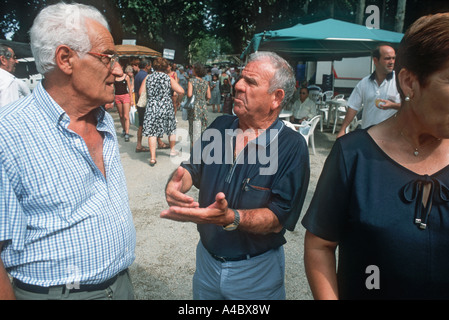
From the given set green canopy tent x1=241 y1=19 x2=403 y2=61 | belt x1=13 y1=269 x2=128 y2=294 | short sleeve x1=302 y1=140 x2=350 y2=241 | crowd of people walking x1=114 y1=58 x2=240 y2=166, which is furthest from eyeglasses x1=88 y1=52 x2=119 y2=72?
green canopy tent x1=241 y1=19 x2=403 y2=61

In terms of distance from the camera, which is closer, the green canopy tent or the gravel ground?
the gravel ground

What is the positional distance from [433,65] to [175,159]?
248 inches

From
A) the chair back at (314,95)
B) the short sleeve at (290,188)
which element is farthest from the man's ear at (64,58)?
the chair back at (314,95)

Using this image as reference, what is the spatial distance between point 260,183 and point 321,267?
532 mm

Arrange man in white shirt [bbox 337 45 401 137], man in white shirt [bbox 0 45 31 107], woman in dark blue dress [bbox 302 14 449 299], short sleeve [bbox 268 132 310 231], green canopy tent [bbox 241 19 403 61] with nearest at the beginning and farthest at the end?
1. woman in dark blue dress [bbox 302 14 449 299]
2. short sleeve [bbox 268 132 310 231]
3. man in white shirt [bbox 337 45 401 137]
4. man in white shirt [bbox 0 45 31 107]
5. green canopy tent [bbox 241 19 403 61]

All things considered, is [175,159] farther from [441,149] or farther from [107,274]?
[441,149]

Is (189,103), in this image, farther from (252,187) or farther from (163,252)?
(252,187)

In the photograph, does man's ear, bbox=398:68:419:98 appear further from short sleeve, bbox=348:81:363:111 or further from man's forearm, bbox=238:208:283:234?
short sleeve, bbox=348:81:363:111

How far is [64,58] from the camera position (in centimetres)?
142

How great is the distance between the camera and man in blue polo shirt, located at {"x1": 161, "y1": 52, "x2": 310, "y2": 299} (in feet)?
5.35

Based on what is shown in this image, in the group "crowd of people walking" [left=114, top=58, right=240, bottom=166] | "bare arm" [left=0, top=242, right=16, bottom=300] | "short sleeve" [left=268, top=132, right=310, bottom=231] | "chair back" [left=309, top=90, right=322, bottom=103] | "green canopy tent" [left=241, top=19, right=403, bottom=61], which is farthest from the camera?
"chair back" [left=309, top=90, right=322, bottom=103]

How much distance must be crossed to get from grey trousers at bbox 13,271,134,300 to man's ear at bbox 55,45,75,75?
96cm

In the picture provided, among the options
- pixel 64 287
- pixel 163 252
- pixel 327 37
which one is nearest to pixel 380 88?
pixel 327 37

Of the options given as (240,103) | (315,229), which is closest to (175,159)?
(240,103)
